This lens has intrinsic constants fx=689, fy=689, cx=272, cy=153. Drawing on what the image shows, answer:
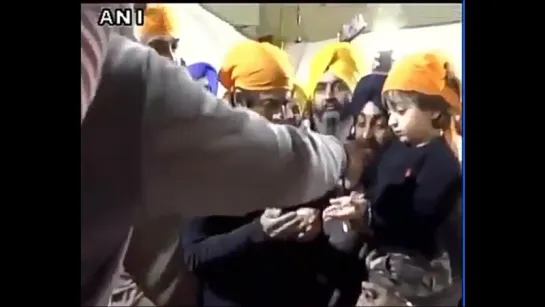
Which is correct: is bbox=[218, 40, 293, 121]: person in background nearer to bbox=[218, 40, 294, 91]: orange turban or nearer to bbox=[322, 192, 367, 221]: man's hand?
bbox=[218, 40, 294, 91]: orange turban

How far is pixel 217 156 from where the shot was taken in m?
0.85

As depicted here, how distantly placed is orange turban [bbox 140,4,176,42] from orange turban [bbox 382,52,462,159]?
28 cm

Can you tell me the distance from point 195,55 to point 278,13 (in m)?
0.11

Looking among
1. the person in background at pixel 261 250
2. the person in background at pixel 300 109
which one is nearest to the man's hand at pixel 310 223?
the person in background at pixel 261 250

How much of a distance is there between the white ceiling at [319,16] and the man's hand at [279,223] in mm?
216

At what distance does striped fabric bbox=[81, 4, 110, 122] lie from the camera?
84cm

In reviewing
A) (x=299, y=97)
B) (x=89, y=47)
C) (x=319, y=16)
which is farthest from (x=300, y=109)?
(x=89, y=47)

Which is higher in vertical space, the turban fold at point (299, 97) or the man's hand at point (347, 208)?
the turban fold at point (299, 97)

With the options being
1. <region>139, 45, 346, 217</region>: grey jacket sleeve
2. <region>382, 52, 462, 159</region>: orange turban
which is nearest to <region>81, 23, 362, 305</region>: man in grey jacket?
<region>139, 45, 346, 217</region>: grey jacket sleeve

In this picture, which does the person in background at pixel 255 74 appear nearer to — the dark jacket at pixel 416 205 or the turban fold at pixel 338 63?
the turban fold at pixel 338 63

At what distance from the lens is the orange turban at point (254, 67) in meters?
0.85

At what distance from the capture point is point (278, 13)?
0.85 metres

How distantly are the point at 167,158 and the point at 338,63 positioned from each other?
24 centimetres
